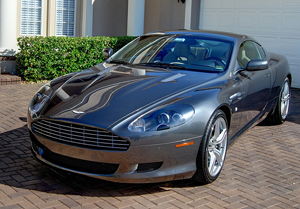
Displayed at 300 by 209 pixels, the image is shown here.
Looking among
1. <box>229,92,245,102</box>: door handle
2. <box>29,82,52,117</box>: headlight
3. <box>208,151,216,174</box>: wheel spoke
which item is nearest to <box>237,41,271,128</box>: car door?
<box>229,92,245,102</box>: door handle

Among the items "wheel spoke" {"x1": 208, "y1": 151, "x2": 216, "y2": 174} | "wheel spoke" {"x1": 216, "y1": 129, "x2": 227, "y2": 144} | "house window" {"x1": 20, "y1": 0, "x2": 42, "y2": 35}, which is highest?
"house window" {"x1": 20, "y1": 0, "x2": 42, "y2": 35}

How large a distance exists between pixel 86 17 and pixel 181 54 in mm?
7584

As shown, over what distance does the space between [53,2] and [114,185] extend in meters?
8.55

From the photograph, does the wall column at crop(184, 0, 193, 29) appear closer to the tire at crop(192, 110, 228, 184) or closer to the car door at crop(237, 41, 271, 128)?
the car door at crop(237, 41, 271, 128)

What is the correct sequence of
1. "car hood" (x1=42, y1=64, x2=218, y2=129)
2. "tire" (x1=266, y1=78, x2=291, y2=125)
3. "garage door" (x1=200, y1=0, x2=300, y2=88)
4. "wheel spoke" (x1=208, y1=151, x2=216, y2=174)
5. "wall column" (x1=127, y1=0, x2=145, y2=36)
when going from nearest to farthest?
"car hood" (x1=42, y1=64, x2=218, y2=129) < "wheel spoke" (x1=208, y1=151, x2=216, y2=174) < "tire" (x1=266, y1=78, x2=291, y2=125) < "garage door" (x1=200, y1=0, x2=300, y2=88) < "wall column" (x1=127, y1=0, x2=145, y2=36)

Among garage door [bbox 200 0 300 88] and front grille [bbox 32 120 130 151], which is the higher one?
garage door [bbox 200 0 300 88]

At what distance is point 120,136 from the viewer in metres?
3.79

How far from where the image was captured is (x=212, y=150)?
177 inches

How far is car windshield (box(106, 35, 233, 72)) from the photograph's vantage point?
208 inches

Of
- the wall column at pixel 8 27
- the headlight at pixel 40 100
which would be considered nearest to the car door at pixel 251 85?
the headlight at pixel 40 100

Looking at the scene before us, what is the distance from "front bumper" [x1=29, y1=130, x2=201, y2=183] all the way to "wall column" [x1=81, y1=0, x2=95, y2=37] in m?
8.68

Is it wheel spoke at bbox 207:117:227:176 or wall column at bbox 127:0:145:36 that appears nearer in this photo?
wheel spoke at bbox 207:117:227:176

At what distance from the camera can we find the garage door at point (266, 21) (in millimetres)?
10859

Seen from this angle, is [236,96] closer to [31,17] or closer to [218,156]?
[218,156]
